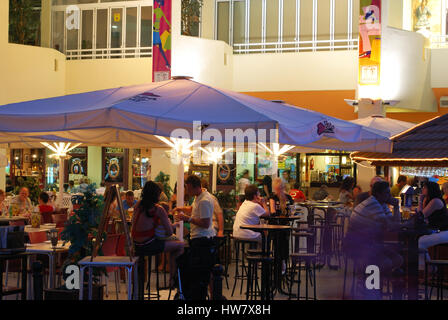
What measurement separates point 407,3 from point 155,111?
16828 mm

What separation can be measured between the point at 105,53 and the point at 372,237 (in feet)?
57.8

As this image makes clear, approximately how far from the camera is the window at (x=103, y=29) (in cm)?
2359

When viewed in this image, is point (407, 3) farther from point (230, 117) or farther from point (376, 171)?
point (230, 117)

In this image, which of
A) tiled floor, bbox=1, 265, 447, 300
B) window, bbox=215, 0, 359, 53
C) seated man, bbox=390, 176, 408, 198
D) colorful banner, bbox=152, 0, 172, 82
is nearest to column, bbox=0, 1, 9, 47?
colorful banner, bbox=152, 0, 172, 82

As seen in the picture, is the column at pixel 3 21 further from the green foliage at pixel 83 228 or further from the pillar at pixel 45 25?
the green foliage at pixel 83 228

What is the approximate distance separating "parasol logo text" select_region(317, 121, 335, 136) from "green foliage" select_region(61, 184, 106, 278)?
2.87 metres

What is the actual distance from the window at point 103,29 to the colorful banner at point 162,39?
8.01 feet

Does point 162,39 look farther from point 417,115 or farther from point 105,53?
point 417,115

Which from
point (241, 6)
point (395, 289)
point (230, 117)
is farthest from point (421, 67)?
point (230, 117)

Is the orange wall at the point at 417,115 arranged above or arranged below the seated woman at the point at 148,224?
above

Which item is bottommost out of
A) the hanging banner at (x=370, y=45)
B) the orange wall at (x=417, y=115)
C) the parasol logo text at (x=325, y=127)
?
the parasol logo text at (x=325, y=127)

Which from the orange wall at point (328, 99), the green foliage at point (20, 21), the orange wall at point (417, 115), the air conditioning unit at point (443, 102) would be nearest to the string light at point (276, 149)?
the orange wall at point (328, 99)

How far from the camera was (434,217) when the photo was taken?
34.4ft

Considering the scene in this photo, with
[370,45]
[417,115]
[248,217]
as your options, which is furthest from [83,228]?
[417,115]
